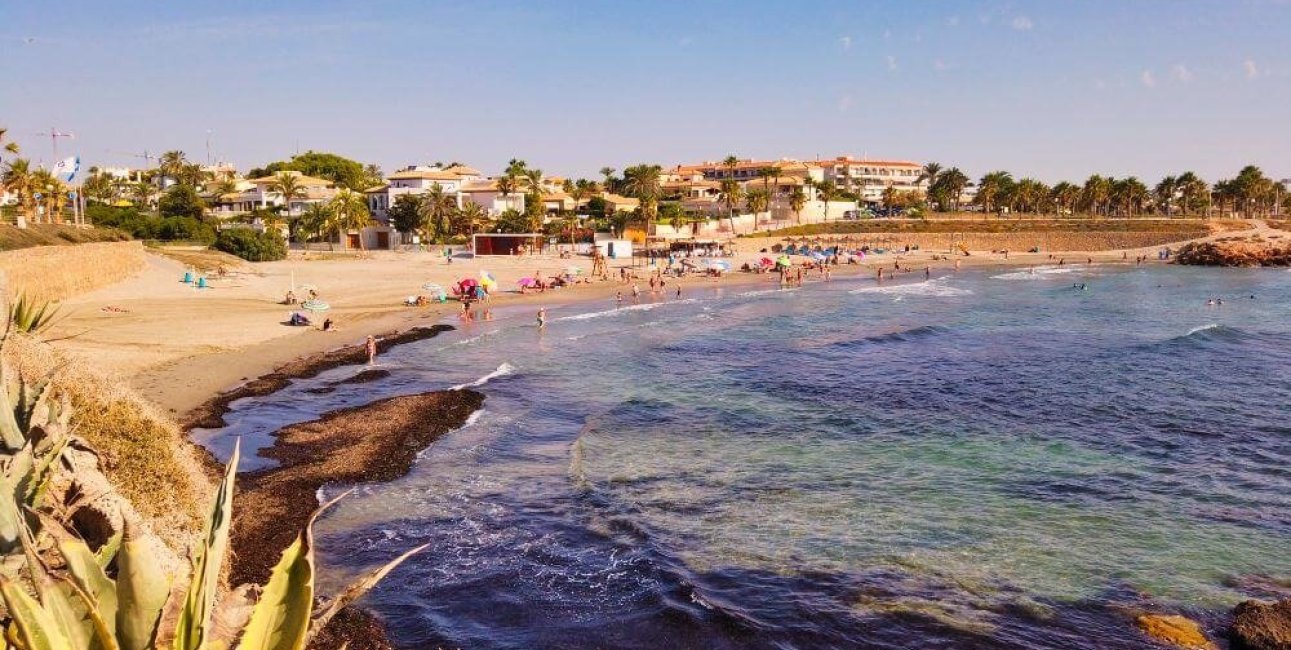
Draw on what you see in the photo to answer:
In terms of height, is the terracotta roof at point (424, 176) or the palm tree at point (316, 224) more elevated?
the terracotta roof at point (424, 176)

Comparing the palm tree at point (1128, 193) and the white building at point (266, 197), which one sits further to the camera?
the palm tree at point (1128, 193)

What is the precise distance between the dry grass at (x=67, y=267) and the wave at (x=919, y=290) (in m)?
49.8

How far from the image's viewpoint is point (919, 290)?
70.6 m

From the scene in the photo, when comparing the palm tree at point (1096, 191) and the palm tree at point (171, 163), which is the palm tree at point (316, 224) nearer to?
the palm tree at point (171, 163)

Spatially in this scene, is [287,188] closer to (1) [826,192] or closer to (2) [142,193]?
(2) [142,193]

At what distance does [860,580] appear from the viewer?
48.6ft

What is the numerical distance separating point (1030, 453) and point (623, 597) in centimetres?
1386

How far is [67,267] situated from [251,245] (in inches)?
1109

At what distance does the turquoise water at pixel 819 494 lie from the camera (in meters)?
13.7

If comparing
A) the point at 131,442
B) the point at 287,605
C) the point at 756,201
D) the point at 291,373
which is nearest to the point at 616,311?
the point at 291,373

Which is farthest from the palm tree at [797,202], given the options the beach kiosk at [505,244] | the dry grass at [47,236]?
the dry grass at [47,236]

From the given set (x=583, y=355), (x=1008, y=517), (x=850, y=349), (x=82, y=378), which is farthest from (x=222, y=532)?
(x=850, y=349)

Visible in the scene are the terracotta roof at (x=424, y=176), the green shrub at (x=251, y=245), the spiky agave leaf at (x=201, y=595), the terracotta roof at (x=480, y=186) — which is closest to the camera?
the spiky agave leaf at (x=201, y=595)

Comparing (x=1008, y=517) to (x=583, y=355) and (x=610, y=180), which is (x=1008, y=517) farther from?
(x=610, y=180)
